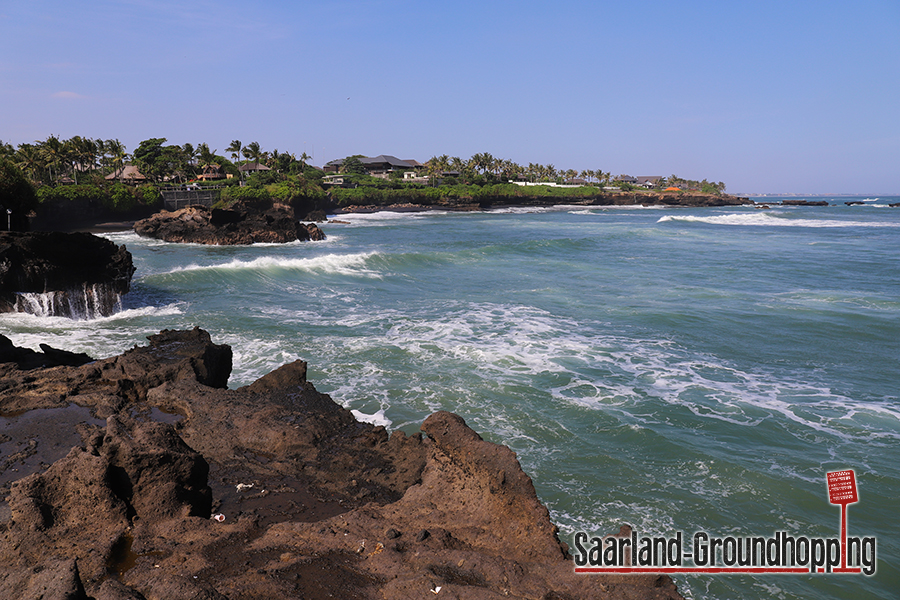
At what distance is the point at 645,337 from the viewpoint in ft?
49.9

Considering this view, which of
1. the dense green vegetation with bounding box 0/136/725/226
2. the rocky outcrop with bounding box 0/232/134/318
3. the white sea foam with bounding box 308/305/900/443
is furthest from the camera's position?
the dense green vegetation with bounding box 0/136/725/226

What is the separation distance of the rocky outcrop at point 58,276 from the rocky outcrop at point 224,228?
23731mm

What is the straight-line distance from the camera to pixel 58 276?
17812mm

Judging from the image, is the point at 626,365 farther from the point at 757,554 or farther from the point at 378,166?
the point at 378,166

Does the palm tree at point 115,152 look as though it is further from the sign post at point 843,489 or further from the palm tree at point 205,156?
the sign post at point 843,489

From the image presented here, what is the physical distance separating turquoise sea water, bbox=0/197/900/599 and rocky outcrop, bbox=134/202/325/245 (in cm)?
1370

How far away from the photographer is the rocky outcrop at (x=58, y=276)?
55.8ft

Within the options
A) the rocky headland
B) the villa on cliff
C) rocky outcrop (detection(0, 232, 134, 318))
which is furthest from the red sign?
the villa on cliff

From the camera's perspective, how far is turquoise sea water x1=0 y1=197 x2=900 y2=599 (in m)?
7.30

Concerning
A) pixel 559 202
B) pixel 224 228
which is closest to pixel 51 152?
pixel 224 228

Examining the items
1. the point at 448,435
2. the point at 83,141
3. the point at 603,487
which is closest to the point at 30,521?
the point at 448,435

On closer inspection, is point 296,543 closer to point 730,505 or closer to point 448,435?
point 448,435

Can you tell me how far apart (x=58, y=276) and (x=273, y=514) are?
55.0 ft

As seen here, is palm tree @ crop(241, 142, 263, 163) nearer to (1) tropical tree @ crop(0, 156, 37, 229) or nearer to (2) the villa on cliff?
(2) the villa on cliff
